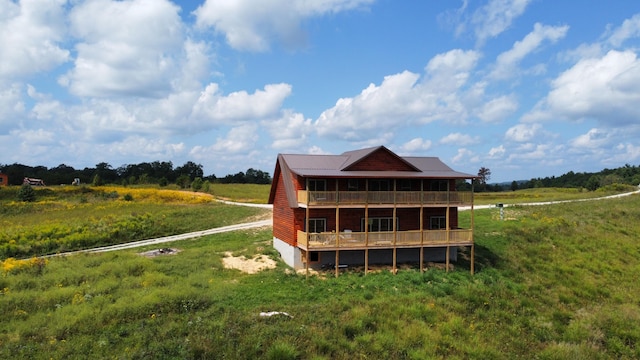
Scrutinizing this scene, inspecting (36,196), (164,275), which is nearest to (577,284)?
(164,275)

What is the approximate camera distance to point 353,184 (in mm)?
27766

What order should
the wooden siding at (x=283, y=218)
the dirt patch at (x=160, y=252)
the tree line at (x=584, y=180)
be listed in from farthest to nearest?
the tree line at (x=584, y=180)
the dirt patch at (x=160, y=252)
the wooden siding at (x=283, y=218)

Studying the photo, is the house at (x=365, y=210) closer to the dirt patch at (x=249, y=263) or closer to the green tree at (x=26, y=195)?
the dirt patch at (x=249, y=263)

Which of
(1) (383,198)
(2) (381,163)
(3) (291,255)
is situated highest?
(2) (381,163)

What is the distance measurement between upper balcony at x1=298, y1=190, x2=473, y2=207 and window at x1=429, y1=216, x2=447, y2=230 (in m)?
2.48

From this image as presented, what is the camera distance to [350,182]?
27719mm

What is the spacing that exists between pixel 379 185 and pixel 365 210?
2517 mm

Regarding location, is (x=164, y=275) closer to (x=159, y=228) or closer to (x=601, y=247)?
(x=159, y=228)

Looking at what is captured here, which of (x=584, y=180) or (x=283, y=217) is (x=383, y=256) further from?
(x=584, y=180)

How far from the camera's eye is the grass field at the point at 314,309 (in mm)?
15930

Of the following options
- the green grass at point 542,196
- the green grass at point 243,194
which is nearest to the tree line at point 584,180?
the green grass at point 542,196

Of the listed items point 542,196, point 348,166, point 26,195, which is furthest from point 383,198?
point 542,196

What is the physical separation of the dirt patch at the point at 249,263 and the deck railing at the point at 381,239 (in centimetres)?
265

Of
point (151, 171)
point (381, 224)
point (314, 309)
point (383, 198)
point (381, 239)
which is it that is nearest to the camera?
point (314, 309)
